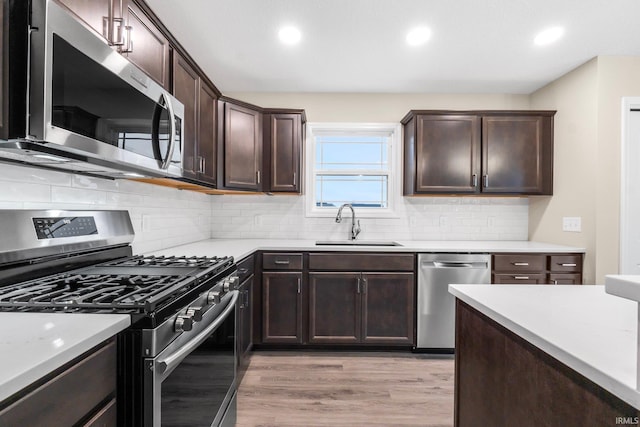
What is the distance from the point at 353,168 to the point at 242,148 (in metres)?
1.25

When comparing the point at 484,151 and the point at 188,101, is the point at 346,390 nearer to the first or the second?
the point at 188,101

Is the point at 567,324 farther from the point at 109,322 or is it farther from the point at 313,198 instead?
the point at 313,198

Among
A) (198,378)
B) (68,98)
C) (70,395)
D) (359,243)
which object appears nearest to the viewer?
(70,395)

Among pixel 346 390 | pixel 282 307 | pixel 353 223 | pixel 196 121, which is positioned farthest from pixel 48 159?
pixel 353 223

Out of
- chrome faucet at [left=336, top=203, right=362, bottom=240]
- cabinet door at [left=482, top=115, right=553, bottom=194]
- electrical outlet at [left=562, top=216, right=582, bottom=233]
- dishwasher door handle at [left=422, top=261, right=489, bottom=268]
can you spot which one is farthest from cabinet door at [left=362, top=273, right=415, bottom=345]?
electrical outlet at [left=562, top=216, right=582, bottom=233]

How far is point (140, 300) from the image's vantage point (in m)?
0.99

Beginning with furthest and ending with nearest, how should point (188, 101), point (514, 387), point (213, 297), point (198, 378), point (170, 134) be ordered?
point (188, 101) < point (170, 134) < point (213, 297) < point (198, 378) < point (514, 387)

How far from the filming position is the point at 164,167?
5.35 feet

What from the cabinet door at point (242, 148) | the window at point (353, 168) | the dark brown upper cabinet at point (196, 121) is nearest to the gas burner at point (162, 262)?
the dark brown upper cabinet at point (196, 121)

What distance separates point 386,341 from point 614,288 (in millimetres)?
2402

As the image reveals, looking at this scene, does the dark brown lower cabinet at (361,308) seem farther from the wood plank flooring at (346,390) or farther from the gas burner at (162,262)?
the gas burner at (162,262)

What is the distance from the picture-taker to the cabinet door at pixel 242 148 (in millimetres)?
2795

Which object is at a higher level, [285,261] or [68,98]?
[68,98]

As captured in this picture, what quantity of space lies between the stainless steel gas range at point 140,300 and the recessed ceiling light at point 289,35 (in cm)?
163
